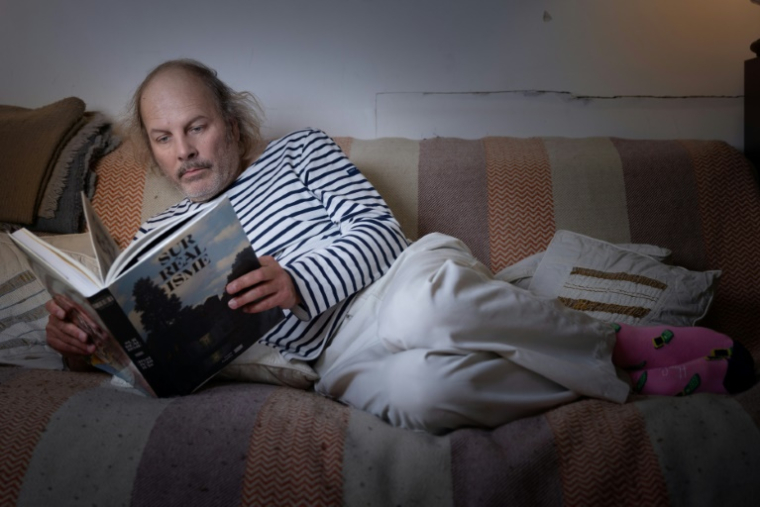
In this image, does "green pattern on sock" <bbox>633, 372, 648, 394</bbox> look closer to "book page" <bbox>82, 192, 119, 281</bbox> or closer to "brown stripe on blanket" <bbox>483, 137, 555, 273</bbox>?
"brown stripe on blanket" <bbox>483, 137, 555, 273</bbox>

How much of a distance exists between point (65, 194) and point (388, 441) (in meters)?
1.15

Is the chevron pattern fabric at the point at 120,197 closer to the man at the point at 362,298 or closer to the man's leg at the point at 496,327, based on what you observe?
the man at the point at 362,298

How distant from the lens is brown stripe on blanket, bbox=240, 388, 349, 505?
2.62 feet

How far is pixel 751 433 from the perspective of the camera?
0.87 m

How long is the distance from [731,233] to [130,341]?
1336mm

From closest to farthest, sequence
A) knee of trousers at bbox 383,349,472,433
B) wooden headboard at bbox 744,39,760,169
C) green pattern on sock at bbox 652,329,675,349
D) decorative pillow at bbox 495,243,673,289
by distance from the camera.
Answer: knee of trousers at bbox 383,349,472,433 → green pattern on sock at bbox 652,329,675,349 → decorative pillow at bbox 495,243,673,289 → wooden headboard at bbox 744,39,760,169

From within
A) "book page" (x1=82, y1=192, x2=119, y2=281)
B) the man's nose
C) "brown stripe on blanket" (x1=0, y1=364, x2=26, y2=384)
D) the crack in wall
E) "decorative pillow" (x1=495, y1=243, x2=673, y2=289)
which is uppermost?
the crack in wall

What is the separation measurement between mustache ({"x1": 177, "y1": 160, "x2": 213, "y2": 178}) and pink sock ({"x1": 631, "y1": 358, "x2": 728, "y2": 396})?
3.28 feet

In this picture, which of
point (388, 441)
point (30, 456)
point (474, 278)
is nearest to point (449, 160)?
point (474, 278)

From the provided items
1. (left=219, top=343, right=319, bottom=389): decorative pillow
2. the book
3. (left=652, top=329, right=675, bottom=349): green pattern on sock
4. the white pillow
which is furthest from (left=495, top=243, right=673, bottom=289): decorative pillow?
the white pillow

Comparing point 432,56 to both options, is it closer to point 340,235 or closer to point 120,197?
point 340,235

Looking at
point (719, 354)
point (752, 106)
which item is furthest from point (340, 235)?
point (752, 106)

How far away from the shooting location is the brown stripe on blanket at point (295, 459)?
Result: 80 cm

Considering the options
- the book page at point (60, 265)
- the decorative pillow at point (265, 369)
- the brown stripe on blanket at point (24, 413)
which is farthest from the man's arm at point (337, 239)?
the brown stripe on blanket at point (24, 413)
